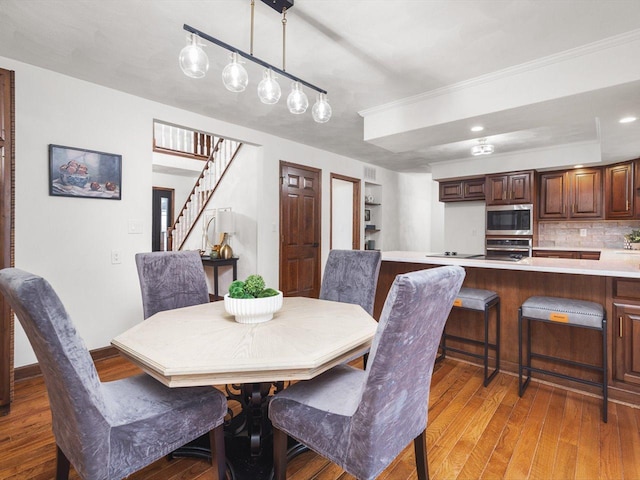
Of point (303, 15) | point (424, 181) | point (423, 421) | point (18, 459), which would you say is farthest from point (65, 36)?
point (424, 181)

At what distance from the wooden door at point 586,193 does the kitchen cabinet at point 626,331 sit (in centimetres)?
325

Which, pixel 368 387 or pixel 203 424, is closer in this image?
pixel 368 387

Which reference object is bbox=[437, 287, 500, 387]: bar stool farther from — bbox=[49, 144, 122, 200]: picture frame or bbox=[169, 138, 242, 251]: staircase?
bbox=[169, 138, 242, 251]: staircase

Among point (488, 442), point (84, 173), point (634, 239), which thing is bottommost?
point (488, 442)

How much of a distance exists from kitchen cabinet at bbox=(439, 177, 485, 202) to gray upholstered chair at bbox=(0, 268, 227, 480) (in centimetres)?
533

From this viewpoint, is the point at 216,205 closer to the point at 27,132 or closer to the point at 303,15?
the point at 27,132

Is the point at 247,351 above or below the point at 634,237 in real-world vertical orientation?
below

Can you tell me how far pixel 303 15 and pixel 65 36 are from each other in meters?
1.58

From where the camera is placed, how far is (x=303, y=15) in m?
1.93

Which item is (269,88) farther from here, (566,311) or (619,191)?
(619,191)

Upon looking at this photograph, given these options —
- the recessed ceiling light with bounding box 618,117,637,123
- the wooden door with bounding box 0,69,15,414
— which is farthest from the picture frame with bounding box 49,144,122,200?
the recessed ceiling light with bounding box 618,117,637,123

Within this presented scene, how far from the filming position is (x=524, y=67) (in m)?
2.49

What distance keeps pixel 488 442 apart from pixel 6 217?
3.12m

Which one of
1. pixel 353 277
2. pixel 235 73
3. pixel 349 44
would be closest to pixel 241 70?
pixel 235 73
